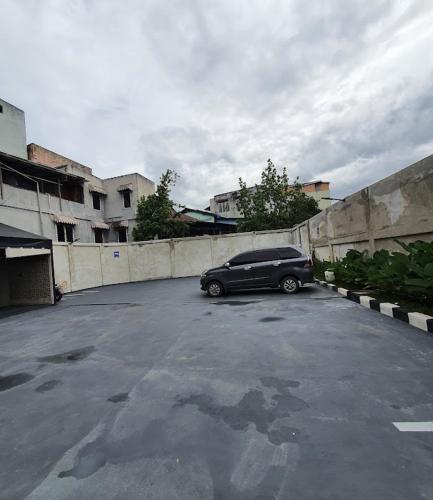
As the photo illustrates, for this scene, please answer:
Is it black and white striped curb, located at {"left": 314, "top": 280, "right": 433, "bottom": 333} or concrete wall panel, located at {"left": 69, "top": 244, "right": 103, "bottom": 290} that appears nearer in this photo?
black and white striped curb, located at {"left": 314, "top": 280, "right": 433, "bottom": 333}

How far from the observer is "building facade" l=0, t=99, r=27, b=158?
1752 cm

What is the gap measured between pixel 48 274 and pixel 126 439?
32.6 ft

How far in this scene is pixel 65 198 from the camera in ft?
65.9

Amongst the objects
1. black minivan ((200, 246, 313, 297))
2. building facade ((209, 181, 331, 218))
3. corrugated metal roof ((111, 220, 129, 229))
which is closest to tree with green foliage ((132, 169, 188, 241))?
corrugated metal roof ((111, 220, 129, 229))

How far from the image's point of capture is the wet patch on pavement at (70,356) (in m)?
4.26

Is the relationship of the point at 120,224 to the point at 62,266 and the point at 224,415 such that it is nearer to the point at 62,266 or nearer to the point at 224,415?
the point at 62,266

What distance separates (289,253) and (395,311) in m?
4.40

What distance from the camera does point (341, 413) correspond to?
2.39m

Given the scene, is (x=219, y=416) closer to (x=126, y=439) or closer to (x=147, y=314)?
(x=126, y=439)

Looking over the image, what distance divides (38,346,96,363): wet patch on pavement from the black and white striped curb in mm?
5239

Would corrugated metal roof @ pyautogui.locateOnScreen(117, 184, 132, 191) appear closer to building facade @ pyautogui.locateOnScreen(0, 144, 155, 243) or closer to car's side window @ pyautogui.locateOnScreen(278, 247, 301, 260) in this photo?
building facade @ pyautogui.locateOnScreen(0, 144, 155, 243)

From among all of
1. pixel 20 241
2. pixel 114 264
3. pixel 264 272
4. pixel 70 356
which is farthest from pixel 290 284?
pixel 114 264

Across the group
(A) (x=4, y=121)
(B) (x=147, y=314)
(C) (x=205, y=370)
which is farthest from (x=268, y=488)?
(A) (x=4, y=121)

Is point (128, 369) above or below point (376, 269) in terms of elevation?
below
